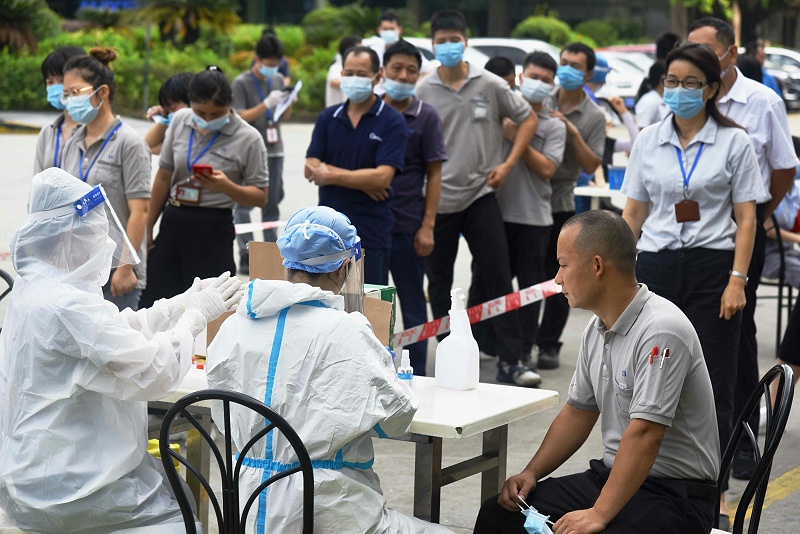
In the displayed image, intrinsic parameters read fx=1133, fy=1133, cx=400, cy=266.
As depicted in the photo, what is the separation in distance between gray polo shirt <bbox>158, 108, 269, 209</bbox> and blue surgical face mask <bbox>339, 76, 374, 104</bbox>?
1.72ft

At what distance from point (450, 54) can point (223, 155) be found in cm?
152

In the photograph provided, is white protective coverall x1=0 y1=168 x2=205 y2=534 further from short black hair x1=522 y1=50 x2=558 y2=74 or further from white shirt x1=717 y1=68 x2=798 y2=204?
short black hair x1=522 y1=50 x2=558 y2=74

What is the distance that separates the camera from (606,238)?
3.16 meters

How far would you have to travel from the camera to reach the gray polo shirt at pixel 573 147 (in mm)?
7023

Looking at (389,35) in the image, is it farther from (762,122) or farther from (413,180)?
(762,122)

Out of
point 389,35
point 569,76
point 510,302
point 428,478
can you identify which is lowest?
point 510,302

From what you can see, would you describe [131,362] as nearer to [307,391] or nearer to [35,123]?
[307,391]

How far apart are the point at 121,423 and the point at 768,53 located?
2599 centimetres

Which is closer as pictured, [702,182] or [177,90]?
[702,182]

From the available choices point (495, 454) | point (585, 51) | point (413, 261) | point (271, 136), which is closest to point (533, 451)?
point (413, 261)

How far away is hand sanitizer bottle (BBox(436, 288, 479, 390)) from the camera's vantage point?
12.1 ft

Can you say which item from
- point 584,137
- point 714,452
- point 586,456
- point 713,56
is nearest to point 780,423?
point 714,452

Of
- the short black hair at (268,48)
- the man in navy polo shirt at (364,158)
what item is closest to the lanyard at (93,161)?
the man in navy polo shirt at (364,158)

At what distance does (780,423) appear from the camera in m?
2.97
